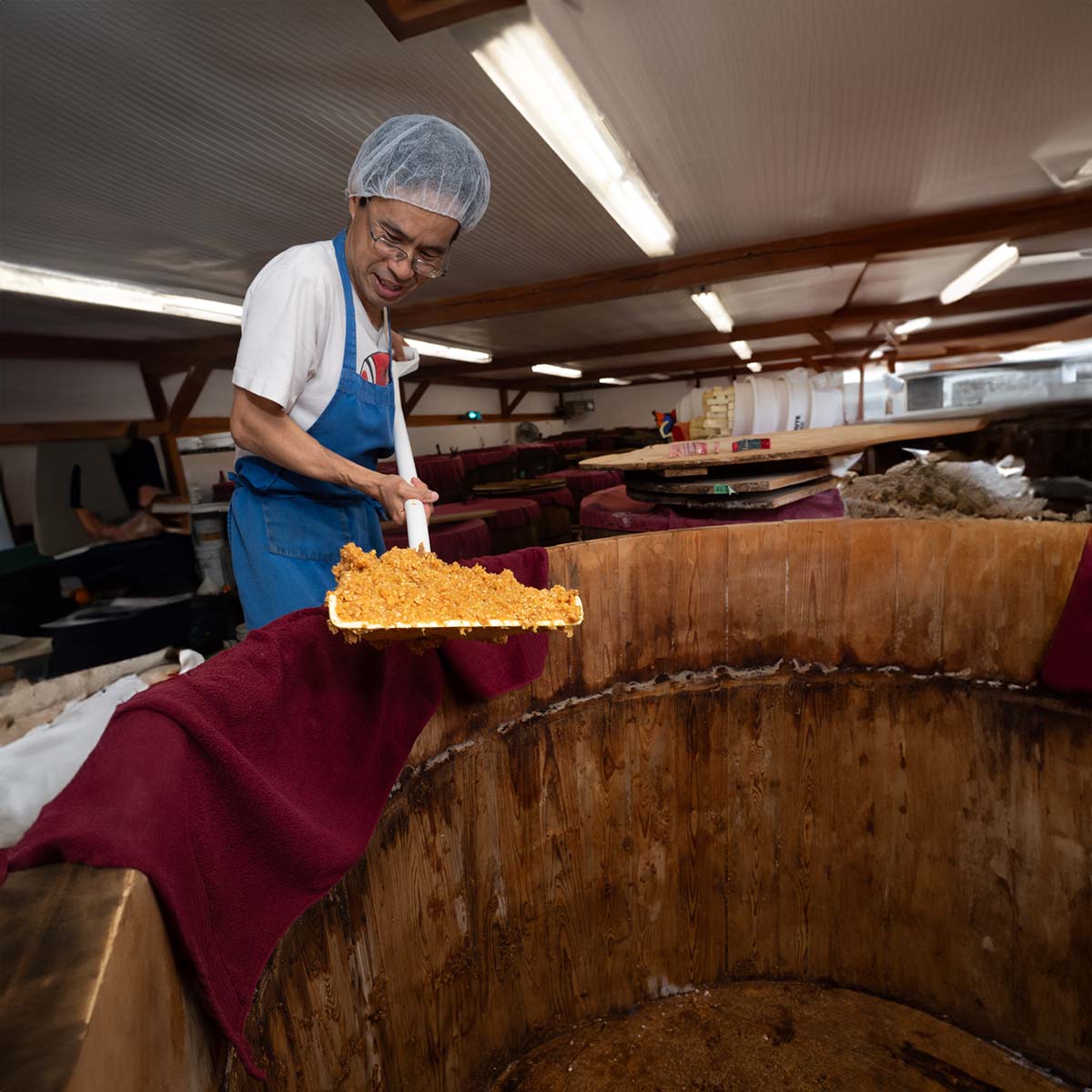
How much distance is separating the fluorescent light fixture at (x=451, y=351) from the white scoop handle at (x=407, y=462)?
5.09 m

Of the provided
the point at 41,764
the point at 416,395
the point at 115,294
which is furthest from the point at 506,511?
the point at 416,395

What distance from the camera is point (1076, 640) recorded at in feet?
5.57

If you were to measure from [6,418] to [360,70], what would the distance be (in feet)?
16.2

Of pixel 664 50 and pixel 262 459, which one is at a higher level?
pixel 664 50

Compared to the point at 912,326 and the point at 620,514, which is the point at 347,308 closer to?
the point at 620,514

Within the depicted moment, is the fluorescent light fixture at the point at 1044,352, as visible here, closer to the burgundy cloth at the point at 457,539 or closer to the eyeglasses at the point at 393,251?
the burgundy cloth at the point at 457,539

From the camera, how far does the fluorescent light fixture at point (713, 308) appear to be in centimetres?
592

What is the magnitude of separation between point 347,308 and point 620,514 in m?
1.75

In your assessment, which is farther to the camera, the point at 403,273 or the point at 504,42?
the point at 504,42

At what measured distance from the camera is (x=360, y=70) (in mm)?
2068

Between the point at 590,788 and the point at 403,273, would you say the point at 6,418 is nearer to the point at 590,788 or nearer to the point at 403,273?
the point at 403,273

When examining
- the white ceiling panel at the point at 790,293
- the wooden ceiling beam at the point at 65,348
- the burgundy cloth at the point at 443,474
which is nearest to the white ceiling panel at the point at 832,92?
the white ceiling panel at the point at 790,293

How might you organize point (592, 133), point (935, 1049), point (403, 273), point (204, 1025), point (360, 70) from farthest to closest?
point (592, 133) < point (360, 70) < point (935, 1049) < point (403, 273) < point (204, 1025)

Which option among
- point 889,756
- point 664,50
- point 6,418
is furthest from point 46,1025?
point 6,418
